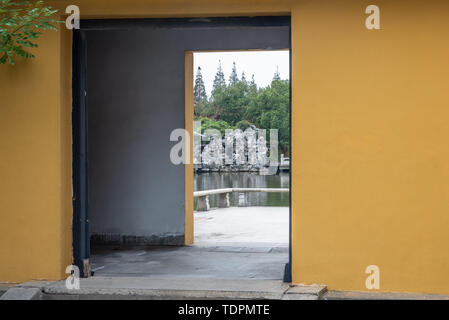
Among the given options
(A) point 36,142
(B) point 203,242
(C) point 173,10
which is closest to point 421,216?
(C) point 173,10

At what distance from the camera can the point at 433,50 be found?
6293 millimetres

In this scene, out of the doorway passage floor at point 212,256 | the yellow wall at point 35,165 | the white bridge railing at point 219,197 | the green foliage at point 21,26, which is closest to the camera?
the green foliage at point 21,26

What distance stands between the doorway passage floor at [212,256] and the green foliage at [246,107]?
65.0 m

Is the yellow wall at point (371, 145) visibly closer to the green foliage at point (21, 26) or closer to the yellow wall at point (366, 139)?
the yellow wall at point (366, 139)

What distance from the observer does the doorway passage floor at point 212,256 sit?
7.41m

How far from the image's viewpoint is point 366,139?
21.0 feet

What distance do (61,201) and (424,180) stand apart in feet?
11.8

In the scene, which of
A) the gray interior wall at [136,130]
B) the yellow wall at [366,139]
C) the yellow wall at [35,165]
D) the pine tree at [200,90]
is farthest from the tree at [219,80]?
the yellow wall at [366,139]

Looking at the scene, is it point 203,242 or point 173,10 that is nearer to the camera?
point 173,10

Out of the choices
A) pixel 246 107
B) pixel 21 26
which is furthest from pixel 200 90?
pixel 21 26

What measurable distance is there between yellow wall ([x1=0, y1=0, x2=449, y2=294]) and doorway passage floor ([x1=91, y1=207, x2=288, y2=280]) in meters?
0.99

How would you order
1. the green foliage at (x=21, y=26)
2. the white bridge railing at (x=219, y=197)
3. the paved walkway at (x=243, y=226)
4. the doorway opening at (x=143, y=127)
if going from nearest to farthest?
the green foliage at (x=21, y=26)
the doorway opening at (x=143, y=127)
the paved walkway at (x=243, y=226)
the white bridge railing at (x=219, y=197)
